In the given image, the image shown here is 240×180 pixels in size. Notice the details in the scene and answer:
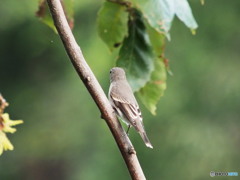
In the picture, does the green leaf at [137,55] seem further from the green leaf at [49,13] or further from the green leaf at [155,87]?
the green leaf at [49,13]

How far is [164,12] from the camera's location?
11.1 ft

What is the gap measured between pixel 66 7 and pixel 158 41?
0.54 meters

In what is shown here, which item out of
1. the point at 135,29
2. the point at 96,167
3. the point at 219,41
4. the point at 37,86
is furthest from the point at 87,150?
the point at 135,29

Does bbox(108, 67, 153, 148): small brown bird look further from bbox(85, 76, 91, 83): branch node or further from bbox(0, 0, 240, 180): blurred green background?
bbox(0, 0, 240, 180): blurred green background

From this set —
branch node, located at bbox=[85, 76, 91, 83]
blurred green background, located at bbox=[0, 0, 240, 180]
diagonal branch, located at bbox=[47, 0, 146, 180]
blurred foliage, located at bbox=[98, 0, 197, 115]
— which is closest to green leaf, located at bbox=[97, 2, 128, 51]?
blurred foliage, located at bbox=[98, 0, 197, 115]

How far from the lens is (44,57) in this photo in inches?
778

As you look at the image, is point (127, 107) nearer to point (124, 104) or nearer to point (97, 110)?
point (124, 104)

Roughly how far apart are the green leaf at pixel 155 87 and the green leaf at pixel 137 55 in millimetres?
96

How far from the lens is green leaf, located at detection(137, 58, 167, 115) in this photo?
391 centimetres

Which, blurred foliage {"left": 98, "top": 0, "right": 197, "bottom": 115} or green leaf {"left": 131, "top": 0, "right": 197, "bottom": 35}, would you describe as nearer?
green leaf {"left": 131, "top": 0, "right": 197, "bottom": 35}

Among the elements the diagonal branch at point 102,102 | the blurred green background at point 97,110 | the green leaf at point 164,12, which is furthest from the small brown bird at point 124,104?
the blurred green background at point 97,110

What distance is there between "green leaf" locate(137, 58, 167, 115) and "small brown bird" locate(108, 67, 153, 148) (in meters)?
0.22

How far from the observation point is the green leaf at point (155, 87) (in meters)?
3.91

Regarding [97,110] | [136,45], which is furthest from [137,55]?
[97,110]
